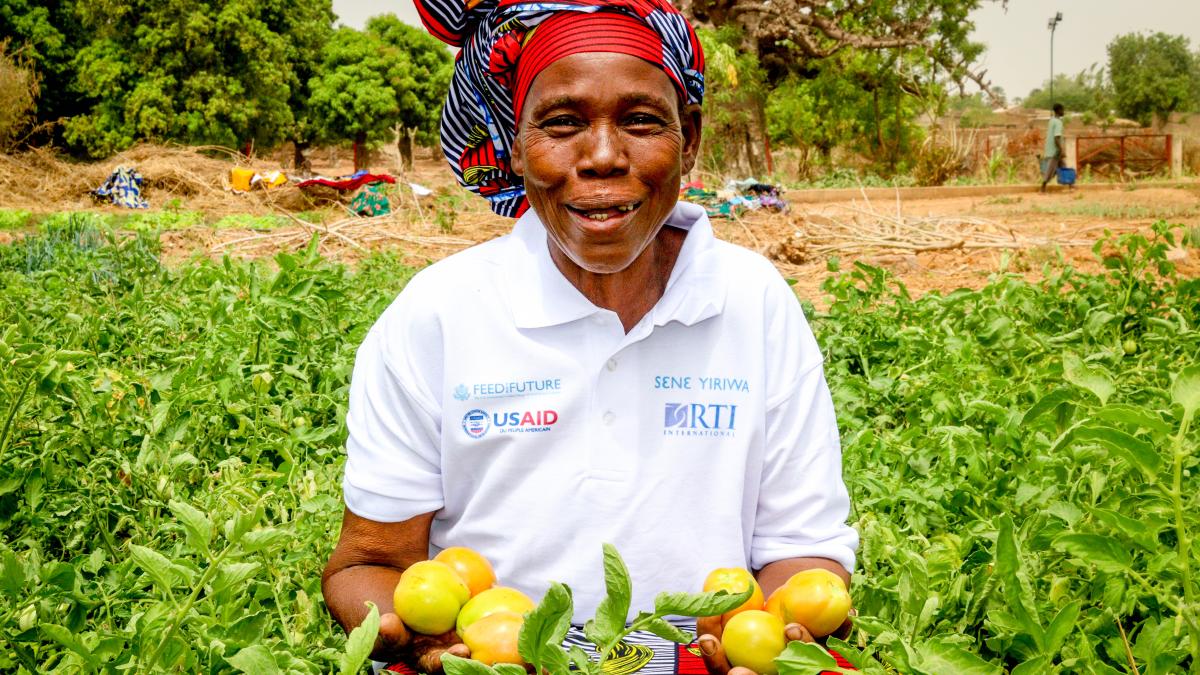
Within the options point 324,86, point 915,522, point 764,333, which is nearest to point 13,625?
point 764,333

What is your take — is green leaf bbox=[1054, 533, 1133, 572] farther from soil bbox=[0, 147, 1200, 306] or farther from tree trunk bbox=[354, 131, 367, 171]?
tree trunk bbox=[354, 131, 367, 171]

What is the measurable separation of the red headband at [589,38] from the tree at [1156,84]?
4406 centimetres

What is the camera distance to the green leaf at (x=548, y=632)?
0.98 m

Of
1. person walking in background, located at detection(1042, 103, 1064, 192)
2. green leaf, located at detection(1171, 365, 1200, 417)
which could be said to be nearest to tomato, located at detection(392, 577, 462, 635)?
green leaf, located at detection(1171, 365, 1200, 417)

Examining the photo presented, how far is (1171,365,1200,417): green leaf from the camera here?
1.23 m

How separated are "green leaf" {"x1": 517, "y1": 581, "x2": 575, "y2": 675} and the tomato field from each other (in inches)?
6.3

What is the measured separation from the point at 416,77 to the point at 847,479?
34625 millimetres

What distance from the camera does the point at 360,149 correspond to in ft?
114

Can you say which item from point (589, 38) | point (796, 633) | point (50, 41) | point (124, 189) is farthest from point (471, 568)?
point (50, 41)

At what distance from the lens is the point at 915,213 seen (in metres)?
14.2

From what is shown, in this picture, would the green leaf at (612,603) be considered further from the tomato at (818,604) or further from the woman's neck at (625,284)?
the woman's neck at (625,284)

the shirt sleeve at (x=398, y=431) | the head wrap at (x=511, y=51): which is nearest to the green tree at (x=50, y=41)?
the head wrap at (x=511, y=51)

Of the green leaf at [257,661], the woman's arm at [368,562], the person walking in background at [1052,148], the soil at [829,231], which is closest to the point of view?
the green leaf at [257,661]

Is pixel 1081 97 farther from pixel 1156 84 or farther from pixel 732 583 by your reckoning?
pixel 732 583
